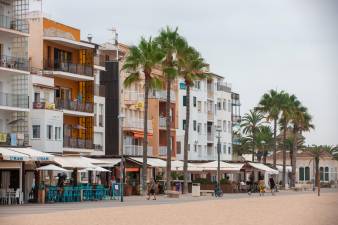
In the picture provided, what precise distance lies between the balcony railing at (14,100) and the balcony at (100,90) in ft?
66.6

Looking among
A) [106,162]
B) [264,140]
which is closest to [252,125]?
[264,140]

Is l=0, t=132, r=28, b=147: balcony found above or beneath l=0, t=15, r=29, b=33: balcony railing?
beneath

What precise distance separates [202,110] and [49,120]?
4722cm

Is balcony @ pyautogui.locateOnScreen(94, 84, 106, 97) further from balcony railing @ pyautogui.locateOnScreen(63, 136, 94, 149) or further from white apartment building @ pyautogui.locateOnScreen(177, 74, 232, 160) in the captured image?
white apartment building @ pyautogui.locateOnScreen(177, 74, 232, 160)

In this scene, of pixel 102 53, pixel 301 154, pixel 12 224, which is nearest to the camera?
pixel 12 224

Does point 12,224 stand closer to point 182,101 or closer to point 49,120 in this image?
point 49,120

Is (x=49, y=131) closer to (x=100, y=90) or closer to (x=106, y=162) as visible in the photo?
(x=106, y=162)

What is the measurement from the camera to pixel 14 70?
59.6 metres

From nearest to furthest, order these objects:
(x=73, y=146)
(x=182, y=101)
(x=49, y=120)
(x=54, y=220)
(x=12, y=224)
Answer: (x=12, y=224) < (x=54, y=220) < (x=49, y=120) < (x=73, y=146) < (x=182, y=101)

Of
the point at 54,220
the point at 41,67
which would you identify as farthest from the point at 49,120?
the point at 54,220

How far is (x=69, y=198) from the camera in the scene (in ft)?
180

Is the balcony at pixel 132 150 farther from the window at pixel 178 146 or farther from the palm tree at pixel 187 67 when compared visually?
the window at pixel 178 146

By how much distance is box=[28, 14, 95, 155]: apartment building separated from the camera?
62.8 metres

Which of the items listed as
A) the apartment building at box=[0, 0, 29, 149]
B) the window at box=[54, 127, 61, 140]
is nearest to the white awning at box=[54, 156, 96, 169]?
the apartment building at box=[0, 0, 29, 149]
